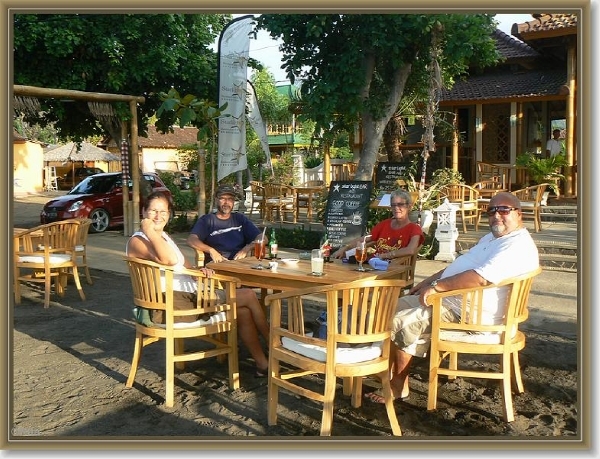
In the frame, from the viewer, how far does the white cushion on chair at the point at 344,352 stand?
10.9ft

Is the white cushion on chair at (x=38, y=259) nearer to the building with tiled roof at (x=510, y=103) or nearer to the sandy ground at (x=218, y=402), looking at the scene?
the sandy ground at (x=218, y=402)

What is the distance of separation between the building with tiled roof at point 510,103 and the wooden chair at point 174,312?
11.4 metres

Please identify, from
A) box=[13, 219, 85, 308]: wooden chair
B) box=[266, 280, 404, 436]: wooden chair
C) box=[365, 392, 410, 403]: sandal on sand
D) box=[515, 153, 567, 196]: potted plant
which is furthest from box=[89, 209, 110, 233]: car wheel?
box=[266, 280, 404, 436]: wooden chair

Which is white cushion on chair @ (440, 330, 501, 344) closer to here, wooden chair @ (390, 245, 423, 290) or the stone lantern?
wooden chair @ (390, 245, 423, 290)

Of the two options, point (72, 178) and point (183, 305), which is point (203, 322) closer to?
point (183, 305)

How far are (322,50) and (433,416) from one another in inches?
300

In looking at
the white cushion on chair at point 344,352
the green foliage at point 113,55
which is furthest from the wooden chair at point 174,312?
the green foliage at point 113,55

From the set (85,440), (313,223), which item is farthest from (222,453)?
(313,223)

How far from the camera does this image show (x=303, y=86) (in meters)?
10.4

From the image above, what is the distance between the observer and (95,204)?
45.8 ft

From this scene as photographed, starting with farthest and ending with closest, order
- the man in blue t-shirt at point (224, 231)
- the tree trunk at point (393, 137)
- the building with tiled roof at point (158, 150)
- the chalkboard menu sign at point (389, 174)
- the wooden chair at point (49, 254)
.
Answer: the building with tiled roof at point (158, 150)
the tree trunk at point (393, 137)
the chalkboard menu sign at point (389, 174)
the wooden chair at point (49, 254)
the man in blue t-shirt at point (224, 231)

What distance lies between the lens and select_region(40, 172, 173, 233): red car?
13.6 meters

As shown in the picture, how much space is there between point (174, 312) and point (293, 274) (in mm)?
839

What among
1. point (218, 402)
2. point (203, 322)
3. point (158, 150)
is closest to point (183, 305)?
point (203, 322)
